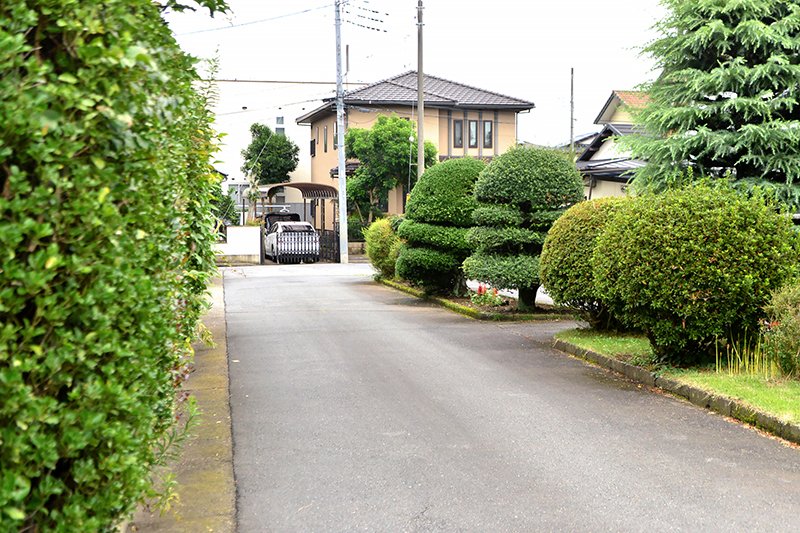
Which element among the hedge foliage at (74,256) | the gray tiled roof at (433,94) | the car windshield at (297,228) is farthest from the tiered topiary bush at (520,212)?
the gray tiled roof at (433,94)

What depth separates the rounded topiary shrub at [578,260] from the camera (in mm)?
12742

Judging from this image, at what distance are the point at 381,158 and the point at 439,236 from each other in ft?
79.3

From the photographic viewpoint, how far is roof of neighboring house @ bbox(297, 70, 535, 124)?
47469 mm

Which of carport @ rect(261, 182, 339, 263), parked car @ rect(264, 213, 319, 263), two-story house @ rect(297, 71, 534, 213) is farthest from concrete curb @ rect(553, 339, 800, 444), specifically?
two-story house @ rect(297, 71, 534, 213)

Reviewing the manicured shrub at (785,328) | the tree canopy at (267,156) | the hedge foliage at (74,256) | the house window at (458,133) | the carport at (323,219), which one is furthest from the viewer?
the tree canopy at (267,156)

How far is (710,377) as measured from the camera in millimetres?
9094

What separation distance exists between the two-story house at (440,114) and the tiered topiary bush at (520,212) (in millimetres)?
30078

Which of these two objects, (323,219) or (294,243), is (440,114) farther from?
(294,243)

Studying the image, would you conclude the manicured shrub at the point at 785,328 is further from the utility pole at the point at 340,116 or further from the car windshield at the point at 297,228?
the car windshield at the point at 297,228

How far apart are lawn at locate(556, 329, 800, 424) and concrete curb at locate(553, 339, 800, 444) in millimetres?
60

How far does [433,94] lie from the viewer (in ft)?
163

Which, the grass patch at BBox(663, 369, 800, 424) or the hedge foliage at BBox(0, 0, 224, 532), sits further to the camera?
the grass patch at BBox(663, 369, 800, 424)

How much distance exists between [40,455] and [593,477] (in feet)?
14.3

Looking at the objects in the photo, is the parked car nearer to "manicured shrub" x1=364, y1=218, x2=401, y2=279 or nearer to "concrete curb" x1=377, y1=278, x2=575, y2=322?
"manicured shrub" x1=364, y1=218, x2=401, y2=279
